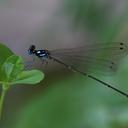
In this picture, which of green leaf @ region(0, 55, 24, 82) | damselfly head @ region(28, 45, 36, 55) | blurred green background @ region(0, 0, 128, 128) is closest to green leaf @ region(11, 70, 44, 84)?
green leaf @ region(0, 55, 24, 82)

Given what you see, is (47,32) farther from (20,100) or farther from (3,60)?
(3,60)

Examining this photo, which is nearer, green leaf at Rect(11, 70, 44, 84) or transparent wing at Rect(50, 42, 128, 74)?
green leaf at Rect(11, 70, 44, 84)

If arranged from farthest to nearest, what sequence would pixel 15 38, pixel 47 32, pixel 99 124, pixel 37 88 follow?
1. pixel 15 38
2. pixel 47 32
3. pixel 37 88
4. pixel 99 124

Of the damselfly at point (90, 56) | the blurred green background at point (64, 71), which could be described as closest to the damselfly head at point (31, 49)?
the damselfly at point (90, 56)

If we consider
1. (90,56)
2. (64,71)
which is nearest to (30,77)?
(90,56)

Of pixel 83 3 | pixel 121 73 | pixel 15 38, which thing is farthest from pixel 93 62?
pixel 15 38

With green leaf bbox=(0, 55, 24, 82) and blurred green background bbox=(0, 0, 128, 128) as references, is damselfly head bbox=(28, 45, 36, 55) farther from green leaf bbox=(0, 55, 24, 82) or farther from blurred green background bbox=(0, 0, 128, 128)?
green leaf bbox=(0, 55, 24, 82)

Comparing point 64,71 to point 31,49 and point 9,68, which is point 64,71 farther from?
point 9,68
